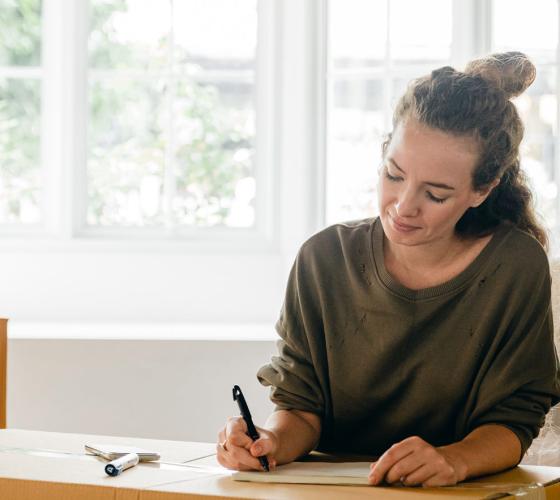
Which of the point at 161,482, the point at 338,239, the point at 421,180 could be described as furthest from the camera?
the point at 338,239

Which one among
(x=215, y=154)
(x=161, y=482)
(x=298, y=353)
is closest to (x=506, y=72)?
(x=298, y=353)

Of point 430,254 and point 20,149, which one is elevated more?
point 20,149

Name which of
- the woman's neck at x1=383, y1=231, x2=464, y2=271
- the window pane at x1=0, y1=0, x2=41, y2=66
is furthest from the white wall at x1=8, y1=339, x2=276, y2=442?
the woman's neck at x1=383, y1=231, x2=464, y2=271

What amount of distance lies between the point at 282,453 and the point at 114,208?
7.38 feet

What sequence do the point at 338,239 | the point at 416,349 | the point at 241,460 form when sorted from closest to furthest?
the point at 241,460 < the point at 416,349 < the point at 338,239

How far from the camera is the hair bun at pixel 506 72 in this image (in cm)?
167

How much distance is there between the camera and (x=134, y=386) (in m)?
3.00

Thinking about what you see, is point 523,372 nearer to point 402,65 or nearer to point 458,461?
point 458,461

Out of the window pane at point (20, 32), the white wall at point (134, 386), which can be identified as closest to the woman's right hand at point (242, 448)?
the white wall at point (134, 386)

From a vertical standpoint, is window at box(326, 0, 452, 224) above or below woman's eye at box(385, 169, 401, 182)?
above

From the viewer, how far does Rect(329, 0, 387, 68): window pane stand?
3.42m

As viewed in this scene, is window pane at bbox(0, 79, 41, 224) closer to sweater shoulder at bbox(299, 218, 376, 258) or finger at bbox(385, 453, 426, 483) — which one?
sweater shoulder at bbox(299, 218, 376, 258)

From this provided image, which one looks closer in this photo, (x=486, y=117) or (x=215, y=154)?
(x=486, y=117)

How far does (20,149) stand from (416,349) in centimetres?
230
